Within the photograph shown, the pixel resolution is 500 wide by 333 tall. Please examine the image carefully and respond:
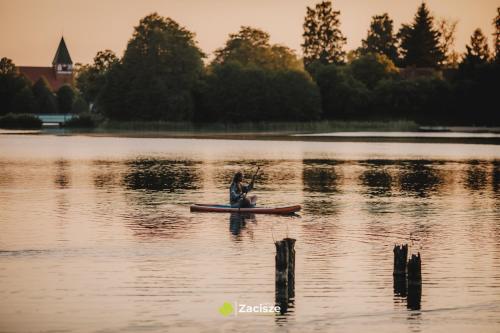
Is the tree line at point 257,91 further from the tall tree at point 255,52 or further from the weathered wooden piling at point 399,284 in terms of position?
the weathered wooden piling at point 399,284

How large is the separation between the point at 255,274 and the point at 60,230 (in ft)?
36.0

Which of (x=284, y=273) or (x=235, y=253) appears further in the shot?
(x=235, y=253)

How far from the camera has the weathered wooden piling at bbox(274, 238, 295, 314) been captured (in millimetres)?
21822

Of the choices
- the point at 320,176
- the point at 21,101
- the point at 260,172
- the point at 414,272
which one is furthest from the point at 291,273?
the point at 21,101

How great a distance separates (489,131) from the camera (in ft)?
522

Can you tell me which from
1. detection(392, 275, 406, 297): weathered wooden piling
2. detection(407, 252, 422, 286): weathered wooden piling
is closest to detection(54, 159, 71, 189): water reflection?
detection(392, 275, 406, 297): weathered wooden piling

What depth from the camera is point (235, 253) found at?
1158 inches

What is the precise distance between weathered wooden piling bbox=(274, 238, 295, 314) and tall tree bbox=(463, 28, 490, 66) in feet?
453

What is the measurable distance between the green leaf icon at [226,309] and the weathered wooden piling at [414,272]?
434 cm

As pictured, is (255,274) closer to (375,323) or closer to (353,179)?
(375,323)

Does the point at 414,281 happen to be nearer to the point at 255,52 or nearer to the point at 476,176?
the point at 476,176

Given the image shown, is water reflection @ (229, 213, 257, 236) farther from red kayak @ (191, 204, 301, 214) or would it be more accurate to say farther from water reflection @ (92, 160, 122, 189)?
water reflection @ (92, 160, 122, 189)

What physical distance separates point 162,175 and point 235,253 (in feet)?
115

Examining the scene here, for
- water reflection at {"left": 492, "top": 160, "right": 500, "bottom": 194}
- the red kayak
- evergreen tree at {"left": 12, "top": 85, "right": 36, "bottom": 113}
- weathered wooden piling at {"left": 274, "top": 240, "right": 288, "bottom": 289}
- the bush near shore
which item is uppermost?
evergreen tree at {"left": 12, "top": 85, "right": 36, "bottom": 113}
